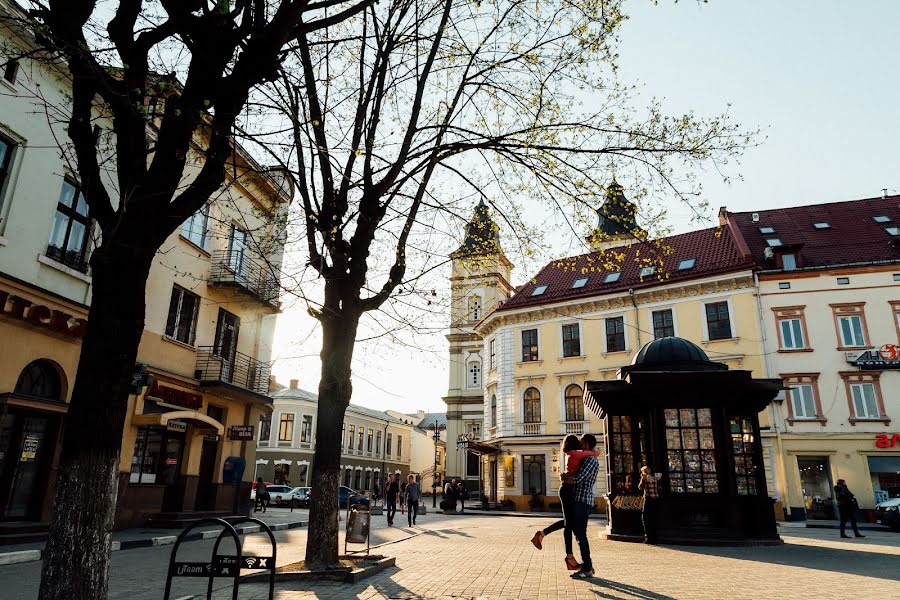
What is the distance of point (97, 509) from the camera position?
491 centimetres

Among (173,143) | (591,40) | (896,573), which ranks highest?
(591,40)

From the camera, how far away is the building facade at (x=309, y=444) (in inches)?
2024

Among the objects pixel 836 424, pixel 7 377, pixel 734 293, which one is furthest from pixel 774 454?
pixel 7 377

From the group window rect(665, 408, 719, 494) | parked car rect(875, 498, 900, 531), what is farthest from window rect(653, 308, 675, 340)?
window rect(665, 408, 719, 494)

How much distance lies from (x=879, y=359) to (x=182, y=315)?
30619 mm

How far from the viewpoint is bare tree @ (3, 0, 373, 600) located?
4.84 meters

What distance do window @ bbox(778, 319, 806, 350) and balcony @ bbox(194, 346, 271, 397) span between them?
2543 cm

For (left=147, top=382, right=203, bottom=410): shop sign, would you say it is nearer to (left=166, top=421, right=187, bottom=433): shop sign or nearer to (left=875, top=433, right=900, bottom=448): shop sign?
(left=166, top=421, right=187, bottom=433): shop sign

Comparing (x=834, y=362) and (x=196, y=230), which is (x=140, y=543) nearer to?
(x=196, y=230)

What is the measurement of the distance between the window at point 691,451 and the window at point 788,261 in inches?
830

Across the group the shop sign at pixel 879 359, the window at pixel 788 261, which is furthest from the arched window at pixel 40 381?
the shop sign at pixel 879 359

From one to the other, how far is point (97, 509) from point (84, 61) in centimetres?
413

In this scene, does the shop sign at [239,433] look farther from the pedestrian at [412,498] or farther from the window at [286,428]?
the window at [286,428]

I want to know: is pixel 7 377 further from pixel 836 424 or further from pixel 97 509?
pixel 836 424
